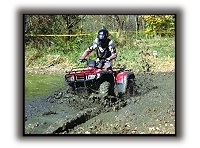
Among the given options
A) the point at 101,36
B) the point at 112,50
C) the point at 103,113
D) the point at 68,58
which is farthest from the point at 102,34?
the point at 103,113

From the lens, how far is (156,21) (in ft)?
13.0

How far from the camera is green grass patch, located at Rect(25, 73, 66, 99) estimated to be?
13.0 ft

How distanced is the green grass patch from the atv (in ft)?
0.21

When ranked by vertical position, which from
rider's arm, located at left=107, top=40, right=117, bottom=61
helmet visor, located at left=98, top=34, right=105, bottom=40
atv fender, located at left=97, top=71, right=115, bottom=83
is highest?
helmet visor, located at left=98, top=34, right=105, bottom=40

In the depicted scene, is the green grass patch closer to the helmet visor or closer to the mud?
the mud

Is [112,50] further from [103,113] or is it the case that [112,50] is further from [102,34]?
[103,113]

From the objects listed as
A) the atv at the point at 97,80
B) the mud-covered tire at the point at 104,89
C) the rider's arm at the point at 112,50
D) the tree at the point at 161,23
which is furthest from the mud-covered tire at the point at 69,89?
the tree at the point at 161,23

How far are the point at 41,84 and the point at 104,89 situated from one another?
45 cm

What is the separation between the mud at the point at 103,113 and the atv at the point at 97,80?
44 millimetres

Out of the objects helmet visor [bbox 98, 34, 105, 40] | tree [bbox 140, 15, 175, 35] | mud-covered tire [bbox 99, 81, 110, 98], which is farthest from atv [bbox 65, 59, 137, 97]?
tree [bbox 140, 15, 175, 35]

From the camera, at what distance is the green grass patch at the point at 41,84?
396 centimetres

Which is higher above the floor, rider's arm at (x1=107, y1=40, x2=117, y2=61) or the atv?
rider's arm at (x1=107, y1=40, x2=117, y2=61)
